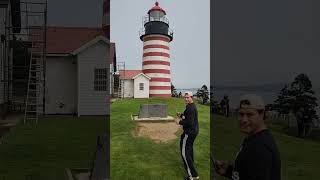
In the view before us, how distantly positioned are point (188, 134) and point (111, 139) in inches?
32.3

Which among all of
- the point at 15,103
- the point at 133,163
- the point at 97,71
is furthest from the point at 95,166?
the point at 15,103

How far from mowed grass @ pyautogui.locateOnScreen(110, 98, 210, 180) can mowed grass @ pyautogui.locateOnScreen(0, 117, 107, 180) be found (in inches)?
149

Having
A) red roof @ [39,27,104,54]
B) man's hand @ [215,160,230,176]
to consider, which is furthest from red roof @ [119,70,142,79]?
red roof @ [39,27,104,54]

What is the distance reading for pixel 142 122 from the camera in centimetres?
405

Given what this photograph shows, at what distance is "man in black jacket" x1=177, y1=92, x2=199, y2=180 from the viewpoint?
13.2 ft

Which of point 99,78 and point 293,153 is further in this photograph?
point 99,78

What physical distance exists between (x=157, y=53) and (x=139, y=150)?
1.06 meters

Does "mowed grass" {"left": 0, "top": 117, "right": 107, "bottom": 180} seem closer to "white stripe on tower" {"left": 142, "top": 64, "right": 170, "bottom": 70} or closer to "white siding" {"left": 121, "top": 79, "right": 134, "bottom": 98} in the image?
"white siding" {"left": 121, "top": 79, "right": 134, "bottom": 98}

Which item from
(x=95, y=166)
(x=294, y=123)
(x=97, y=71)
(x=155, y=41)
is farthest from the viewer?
(x=97, y=71)

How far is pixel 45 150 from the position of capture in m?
10.4

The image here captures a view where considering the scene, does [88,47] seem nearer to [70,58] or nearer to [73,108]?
[70,58]

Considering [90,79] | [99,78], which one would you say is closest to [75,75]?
[90,79]

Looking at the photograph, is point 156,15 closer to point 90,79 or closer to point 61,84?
point 90,79

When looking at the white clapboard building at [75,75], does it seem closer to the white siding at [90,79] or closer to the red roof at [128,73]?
the white siding at [90,79]
